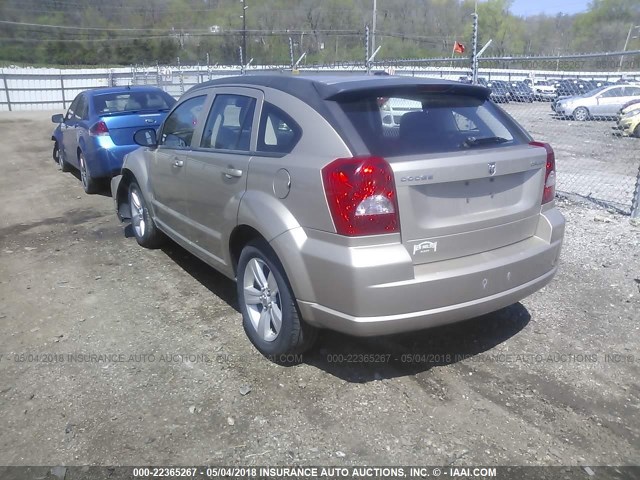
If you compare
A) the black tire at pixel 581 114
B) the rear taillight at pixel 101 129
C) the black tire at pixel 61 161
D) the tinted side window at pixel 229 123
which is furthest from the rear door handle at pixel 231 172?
the black tire at pixel 581 114

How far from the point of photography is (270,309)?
3.61 metres

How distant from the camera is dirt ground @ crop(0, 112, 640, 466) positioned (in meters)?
2.85

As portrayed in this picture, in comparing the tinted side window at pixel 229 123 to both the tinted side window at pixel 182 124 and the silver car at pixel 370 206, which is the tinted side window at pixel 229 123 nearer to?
the silver car at pixel 370 206

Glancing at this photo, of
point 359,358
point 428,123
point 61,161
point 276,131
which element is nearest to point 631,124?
point 61,161

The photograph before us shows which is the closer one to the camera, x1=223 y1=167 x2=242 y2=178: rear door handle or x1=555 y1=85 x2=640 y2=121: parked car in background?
x1=223 y1=167 x2=242 y2=178: rear door handle

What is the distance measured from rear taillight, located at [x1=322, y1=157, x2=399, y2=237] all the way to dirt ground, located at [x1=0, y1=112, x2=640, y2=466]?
1066 mm

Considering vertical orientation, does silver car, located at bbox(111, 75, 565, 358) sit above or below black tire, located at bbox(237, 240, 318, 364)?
above

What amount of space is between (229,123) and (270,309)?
1407 mm

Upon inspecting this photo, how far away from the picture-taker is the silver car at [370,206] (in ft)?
9.61

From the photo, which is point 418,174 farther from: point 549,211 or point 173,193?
point 173,193

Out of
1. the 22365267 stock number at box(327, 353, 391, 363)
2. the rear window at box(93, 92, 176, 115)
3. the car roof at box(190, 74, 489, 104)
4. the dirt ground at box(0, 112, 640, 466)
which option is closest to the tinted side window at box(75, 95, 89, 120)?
the rear window at box(93, 92, 176, 115)

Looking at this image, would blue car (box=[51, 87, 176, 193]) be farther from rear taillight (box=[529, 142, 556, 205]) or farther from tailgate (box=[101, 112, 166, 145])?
rear taillight (box=[529, 142, 556, 205])

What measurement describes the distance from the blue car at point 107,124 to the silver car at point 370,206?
191 inches

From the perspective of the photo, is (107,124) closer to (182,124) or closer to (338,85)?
(182,124)
